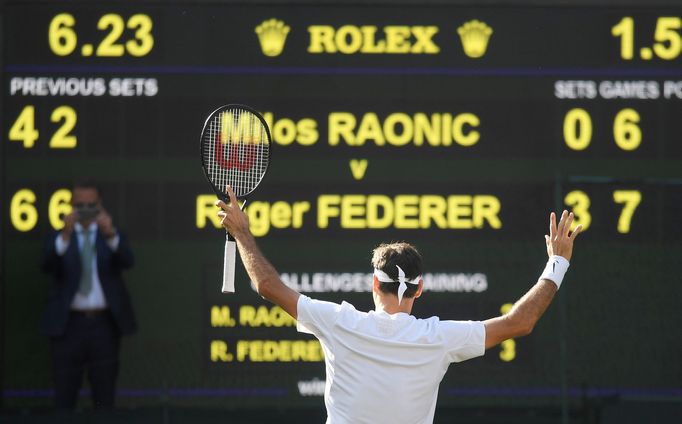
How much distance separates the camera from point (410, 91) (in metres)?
7.55

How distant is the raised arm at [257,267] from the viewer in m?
3.81

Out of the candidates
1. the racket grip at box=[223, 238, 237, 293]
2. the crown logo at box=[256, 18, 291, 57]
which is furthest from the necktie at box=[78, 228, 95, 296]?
the racket grip at box=[223, 238, 237, 293]

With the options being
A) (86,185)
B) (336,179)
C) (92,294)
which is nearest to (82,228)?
(86,185)

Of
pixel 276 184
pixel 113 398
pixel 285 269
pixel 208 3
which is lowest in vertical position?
pixel 113 398

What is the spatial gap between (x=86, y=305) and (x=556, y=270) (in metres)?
4.11

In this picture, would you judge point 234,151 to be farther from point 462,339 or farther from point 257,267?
point 462,339

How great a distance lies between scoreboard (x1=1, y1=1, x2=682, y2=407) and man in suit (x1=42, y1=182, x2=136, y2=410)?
94mm

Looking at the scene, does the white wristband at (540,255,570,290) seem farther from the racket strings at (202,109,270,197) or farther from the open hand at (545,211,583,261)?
the racket strings at (202,109,270,197)

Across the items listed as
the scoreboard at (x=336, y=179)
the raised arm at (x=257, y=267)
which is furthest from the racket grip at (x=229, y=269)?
the scoreboard at (x=336, y=179)

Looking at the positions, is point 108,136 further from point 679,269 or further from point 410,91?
point 679,269

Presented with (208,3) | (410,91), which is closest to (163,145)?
(208,3)

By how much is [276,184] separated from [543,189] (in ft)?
4.72

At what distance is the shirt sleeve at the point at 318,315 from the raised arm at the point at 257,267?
22 millimetres

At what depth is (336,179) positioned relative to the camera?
751 cm
